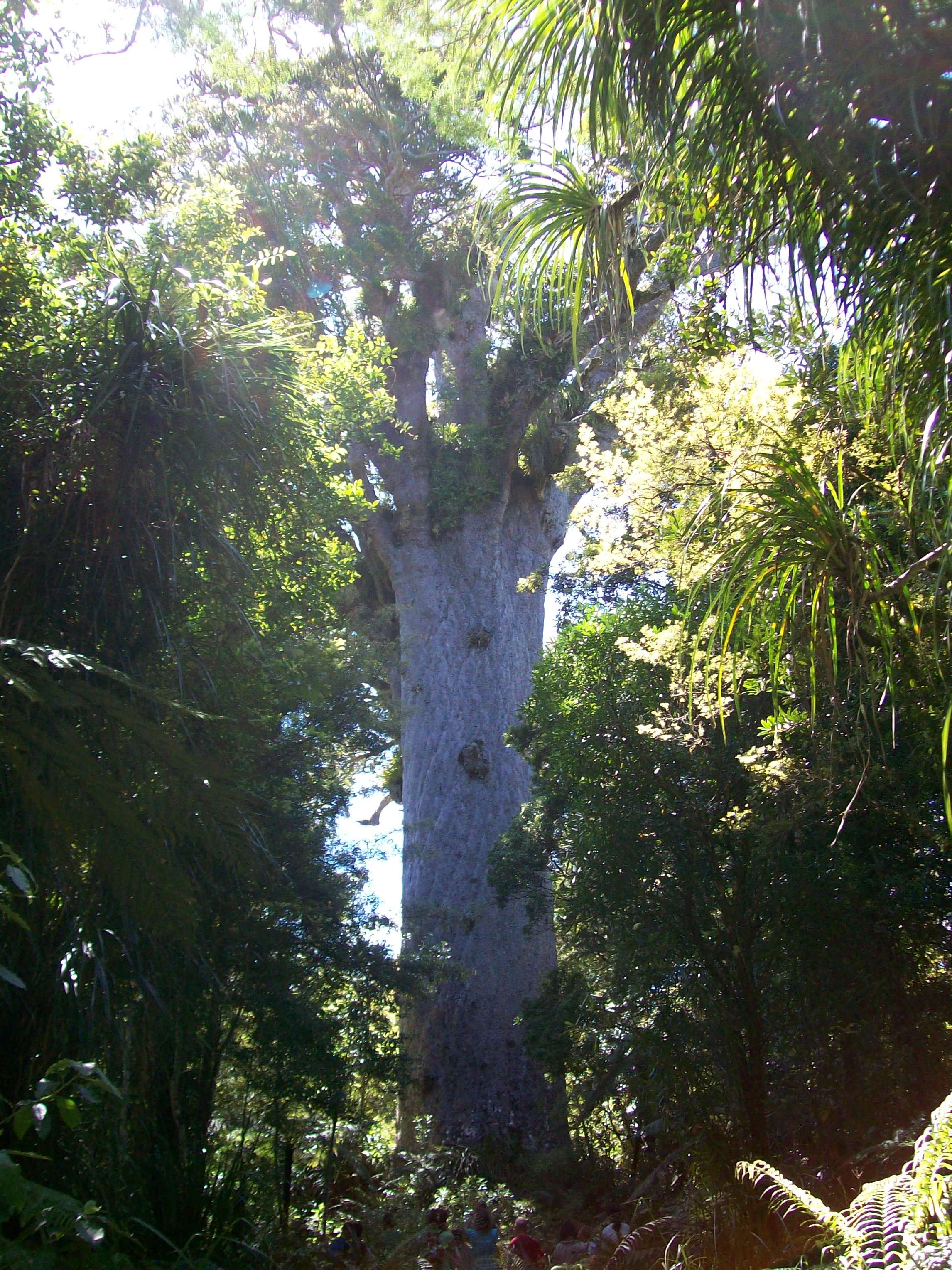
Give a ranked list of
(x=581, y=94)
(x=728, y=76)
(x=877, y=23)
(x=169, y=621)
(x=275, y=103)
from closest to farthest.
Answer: (x=877, y=23), (x=728, y=76), (x=581, y=94), (x=169, y=621), (x=275, y=103)

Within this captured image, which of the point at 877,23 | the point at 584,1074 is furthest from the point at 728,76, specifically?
the point at 584,1074

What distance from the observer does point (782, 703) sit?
5.07 metres

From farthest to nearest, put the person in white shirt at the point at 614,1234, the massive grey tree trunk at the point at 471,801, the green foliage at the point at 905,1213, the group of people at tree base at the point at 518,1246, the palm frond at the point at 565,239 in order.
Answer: the massive grey tree trunk at the point at 471,801, the person in white shirt at the point at 614,1234, the group of people at tree base at the point at 518,1246, the palm frond at the point at 565,239, the green foliage at the point at 905,1213

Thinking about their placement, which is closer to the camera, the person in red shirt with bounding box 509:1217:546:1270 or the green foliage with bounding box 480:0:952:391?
the green foliage with bounding box 480:0:952:391

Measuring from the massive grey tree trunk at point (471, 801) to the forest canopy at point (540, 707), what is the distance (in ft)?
0.24

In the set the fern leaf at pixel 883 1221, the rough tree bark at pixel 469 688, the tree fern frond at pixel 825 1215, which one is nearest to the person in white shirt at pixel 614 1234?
the tree fern frond at pixel 825 1215

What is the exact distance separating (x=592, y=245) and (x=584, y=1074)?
7.22 m

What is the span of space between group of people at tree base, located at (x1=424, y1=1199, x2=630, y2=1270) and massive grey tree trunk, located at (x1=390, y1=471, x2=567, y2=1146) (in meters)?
1.44

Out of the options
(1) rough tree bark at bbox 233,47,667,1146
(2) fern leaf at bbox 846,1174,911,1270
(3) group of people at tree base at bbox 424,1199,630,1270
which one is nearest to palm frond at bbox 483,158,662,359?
(2) fern leaf at bbox 846,1174,911,1270

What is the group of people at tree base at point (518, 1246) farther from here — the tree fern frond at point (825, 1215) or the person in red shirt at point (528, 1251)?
the tree fern frond at point (825, 1215)

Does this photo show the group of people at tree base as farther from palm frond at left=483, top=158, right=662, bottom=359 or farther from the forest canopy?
palm frond at left=483, top=158, right=662, bottom=359

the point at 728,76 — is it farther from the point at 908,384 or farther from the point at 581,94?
the point at 908,384

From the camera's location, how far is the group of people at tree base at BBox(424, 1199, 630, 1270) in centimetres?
570

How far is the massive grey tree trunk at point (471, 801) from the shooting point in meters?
10.4
